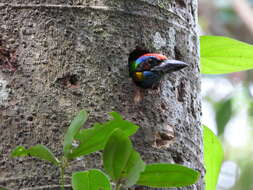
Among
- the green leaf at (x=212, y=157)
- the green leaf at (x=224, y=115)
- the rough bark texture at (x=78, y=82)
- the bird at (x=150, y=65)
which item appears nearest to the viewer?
the rough bark texture at (x=78, y=82)

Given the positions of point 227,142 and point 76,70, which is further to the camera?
point 227,142

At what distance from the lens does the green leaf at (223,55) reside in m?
3.10

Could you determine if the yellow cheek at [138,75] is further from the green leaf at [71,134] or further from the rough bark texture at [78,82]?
the green leaf at [71,134]

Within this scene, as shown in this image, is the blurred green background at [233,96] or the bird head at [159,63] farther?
the blurred green background at [233,96]

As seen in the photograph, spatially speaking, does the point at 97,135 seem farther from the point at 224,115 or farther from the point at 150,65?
the point at 224,115

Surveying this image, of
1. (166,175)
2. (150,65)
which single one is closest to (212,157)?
(150,65)

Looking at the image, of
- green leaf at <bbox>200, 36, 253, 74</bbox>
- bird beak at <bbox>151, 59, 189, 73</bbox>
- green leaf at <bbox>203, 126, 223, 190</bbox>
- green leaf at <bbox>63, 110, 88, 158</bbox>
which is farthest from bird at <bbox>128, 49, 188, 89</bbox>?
green leaf at <bbox>63, 110, 88, 158</bbox>

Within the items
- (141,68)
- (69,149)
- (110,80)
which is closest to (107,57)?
(110,80)

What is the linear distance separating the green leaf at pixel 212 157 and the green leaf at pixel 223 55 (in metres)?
0.31

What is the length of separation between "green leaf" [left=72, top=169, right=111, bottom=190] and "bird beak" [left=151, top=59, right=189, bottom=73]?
0.85m

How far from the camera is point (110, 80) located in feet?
8.14

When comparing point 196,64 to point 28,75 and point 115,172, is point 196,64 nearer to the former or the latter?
point 28,75

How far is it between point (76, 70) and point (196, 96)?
63cm

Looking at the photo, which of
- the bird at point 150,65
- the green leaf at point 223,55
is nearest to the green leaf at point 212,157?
the green leaf at point 223,55
